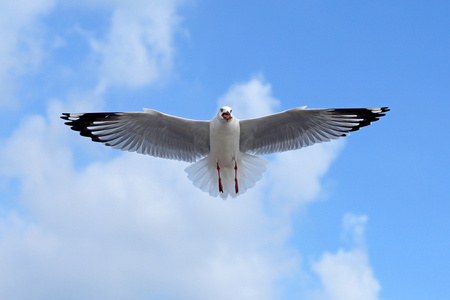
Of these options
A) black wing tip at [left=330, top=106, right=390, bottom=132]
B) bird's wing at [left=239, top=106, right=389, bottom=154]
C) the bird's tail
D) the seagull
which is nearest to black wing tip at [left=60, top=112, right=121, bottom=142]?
the seagull

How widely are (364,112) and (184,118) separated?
2132mm

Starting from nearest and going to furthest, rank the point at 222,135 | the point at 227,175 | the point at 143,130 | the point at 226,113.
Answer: the point at 226,113
the point at 222,135
the point at 143,130
the point at 227,175

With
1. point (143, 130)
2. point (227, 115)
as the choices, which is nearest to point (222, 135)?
point (227, 115)

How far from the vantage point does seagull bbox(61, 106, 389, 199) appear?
24.2 ft

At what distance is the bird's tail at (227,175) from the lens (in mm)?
7762

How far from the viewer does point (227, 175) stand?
7.77m

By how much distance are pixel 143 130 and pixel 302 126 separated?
6.21 ft

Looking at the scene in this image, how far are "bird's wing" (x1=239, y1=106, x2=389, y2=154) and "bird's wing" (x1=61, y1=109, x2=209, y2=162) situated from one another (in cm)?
58

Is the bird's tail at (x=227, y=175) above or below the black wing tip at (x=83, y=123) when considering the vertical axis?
below

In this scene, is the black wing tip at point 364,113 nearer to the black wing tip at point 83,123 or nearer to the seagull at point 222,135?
the seagull at point 222,135

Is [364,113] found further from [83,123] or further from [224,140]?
[83,123]

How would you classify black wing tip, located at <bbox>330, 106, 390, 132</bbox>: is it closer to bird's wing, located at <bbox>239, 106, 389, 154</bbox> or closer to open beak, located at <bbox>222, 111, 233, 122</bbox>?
bird's wing, located at <bbox>239, 106, 389, 154</bbox>

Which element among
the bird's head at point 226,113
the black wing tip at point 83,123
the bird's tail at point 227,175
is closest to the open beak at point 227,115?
the bird's head at point 226,113

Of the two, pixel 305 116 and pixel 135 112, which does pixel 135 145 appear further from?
pixel 305 116
